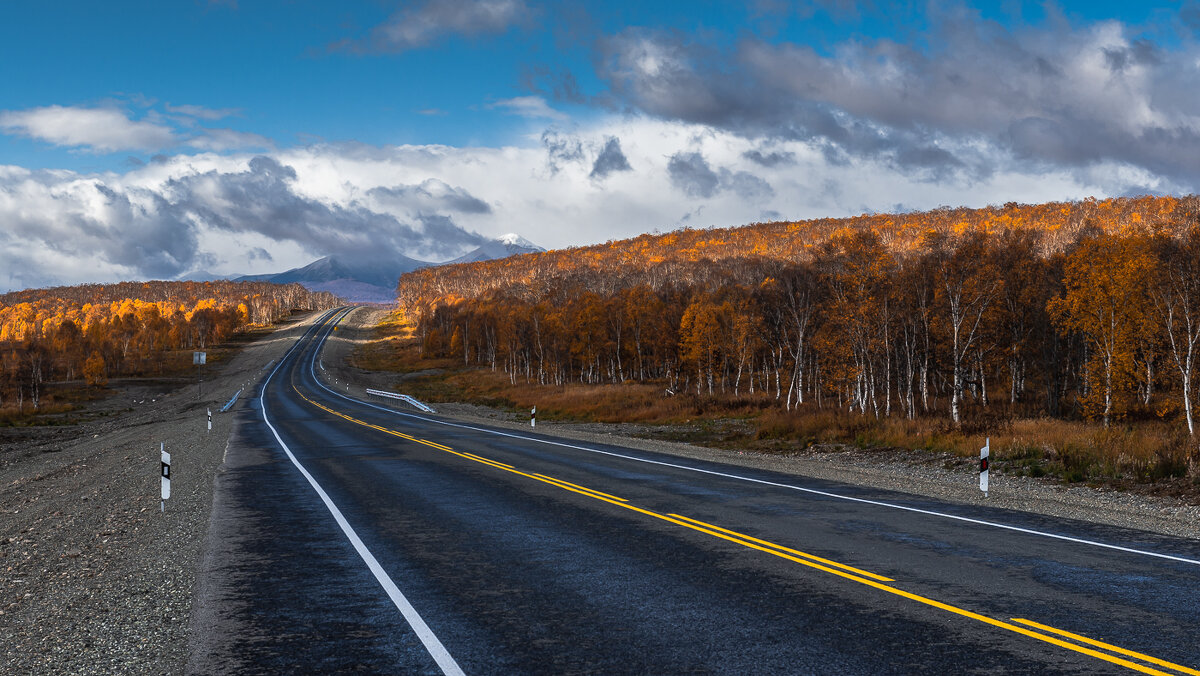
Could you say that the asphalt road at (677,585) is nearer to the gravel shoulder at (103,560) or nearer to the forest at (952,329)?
the gravel shoulder at (103,560)

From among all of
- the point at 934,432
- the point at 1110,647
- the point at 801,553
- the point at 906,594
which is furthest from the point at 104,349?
the point at 1110,647

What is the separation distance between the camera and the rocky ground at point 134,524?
257 inches

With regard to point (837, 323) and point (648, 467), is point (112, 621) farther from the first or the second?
point (837, 323)

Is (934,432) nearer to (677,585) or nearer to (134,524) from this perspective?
(677,585)

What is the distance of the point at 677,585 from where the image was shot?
7.79m

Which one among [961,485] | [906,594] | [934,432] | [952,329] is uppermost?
[952,329]

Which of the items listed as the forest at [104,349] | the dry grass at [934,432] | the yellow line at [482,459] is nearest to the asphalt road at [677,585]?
the yellow line at [482,459]

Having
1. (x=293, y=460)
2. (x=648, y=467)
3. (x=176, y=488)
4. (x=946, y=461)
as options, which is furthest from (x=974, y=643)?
(x=293, y=460)

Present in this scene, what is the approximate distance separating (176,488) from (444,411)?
35.7 metres

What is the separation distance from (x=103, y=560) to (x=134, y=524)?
322 centimetres

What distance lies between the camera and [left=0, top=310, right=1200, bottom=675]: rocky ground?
6519 millimetres

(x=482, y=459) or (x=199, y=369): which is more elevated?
(x=199, y=369)

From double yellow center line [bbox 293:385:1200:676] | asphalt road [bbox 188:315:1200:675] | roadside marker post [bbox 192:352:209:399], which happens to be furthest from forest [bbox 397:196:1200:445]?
roadside marker post [bbox 192:352:209:399]

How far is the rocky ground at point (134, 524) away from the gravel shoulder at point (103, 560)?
0.09ft
